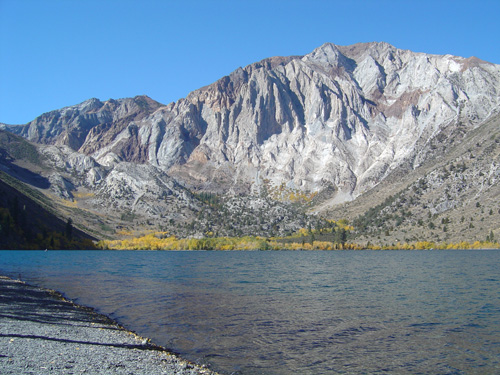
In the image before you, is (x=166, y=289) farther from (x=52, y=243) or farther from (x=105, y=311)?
(x=52, y=243)

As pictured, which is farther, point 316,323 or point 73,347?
point 316,323

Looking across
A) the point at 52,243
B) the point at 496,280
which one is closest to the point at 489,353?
the point at 496,280

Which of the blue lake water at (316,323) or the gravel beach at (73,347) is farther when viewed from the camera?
the blue lake water at (316,323)

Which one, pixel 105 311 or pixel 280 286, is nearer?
pixel 105 311

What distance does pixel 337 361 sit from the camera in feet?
83.8

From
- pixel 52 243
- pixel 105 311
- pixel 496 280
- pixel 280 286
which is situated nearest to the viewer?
pixel 105 311

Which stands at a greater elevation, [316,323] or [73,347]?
[73,347]

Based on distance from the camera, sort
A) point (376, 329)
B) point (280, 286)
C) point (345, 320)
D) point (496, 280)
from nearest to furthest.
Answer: point (376, 329)
point (345, 320)
point (280, 286)
point (496, 280)

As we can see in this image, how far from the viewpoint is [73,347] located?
23719 mm

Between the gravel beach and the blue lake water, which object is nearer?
the gravel beach

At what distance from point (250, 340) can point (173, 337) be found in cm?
597

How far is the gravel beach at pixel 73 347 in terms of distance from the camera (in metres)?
19.6

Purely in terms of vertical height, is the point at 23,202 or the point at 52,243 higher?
the point at 23,202

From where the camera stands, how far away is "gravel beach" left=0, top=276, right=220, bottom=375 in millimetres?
19562
